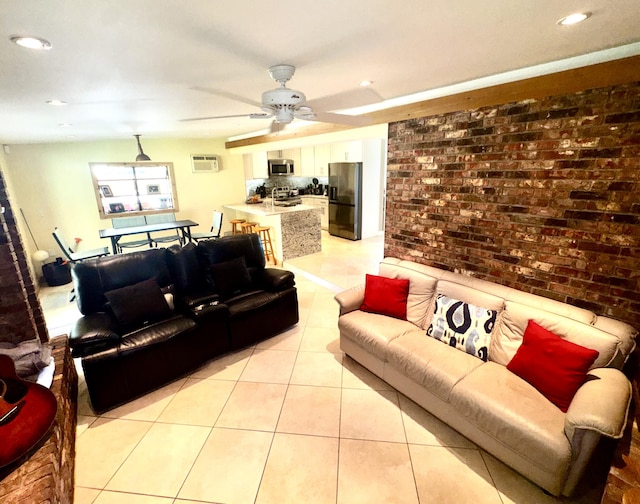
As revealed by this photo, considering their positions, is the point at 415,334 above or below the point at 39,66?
below

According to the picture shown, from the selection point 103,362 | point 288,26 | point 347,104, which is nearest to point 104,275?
point 103,362

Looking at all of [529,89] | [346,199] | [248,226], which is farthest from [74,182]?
[529,89]

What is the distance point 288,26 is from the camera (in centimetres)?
135

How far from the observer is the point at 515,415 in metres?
1.65

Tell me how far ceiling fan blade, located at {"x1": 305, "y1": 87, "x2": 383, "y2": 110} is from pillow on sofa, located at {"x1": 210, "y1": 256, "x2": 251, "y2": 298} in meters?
1.80

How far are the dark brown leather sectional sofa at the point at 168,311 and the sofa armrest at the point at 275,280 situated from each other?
11mm

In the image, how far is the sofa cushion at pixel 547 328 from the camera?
175 centimetres

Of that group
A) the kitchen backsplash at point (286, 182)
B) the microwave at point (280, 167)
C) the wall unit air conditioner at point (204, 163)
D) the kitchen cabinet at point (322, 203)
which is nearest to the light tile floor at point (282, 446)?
the wall unit air conditioner at point (204, 163)

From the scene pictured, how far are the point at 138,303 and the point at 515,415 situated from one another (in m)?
2.93

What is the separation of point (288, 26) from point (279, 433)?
2.47 m

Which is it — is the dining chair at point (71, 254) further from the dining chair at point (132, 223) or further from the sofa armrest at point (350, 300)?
the sofa armrest at point (350, 300)

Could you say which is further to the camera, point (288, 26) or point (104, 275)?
point (104, 275)

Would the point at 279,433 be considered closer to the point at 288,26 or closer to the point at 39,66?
the point at 288,26

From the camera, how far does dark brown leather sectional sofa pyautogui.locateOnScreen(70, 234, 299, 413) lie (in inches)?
88.5
